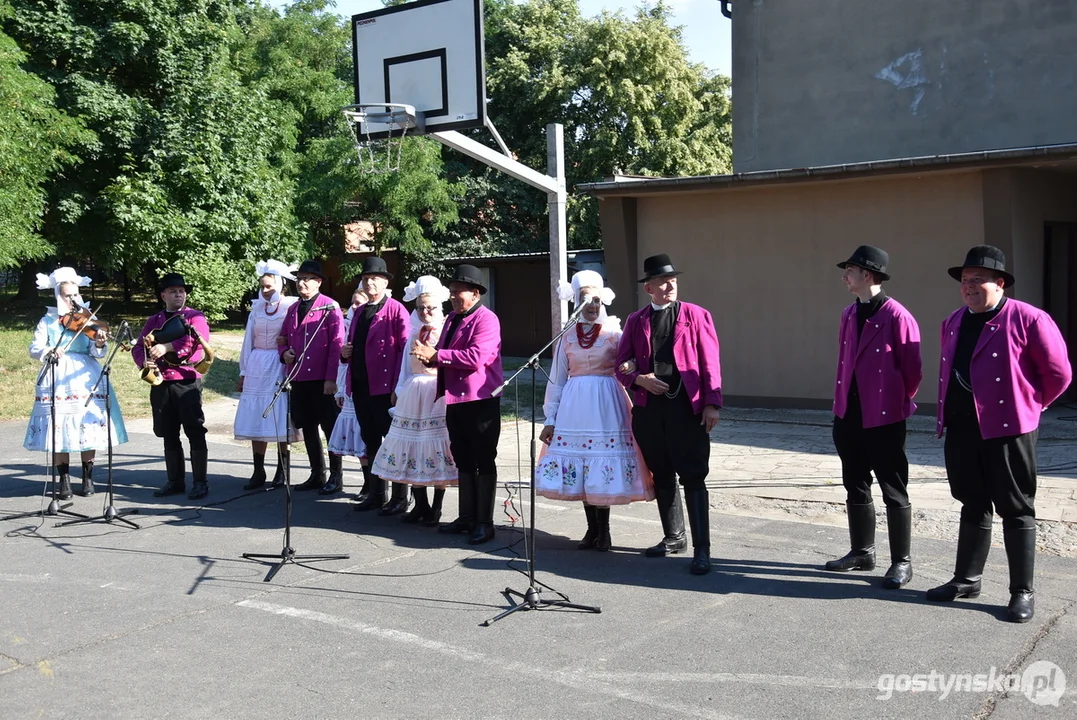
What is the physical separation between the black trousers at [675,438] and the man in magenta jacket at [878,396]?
2.85 feet

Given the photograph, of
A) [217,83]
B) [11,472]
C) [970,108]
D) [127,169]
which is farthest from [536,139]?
[11,472]

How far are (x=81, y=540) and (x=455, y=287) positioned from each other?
334 cm

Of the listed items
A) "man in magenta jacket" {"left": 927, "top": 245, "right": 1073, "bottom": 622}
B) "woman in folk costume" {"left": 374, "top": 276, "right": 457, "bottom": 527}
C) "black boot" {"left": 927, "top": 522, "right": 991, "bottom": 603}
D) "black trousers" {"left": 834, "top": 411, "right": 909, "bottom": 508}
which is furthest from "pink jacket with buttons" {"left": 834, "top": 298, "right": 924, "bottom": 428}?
Answer: "woman in folk costume" {"left": 374, "top": 276, "right": 457, "bottom": 527}

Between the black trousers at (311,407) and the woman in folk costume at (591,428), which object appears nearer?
the woman in folk costume at (591,428)

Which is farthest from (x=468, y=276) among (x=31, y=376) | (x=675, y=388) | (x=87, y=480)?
(x=31, y=376)

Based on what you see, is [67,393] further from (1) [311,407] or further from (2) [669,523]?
(2) [669,523]

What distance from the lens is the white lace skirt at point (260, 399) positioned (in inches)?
369

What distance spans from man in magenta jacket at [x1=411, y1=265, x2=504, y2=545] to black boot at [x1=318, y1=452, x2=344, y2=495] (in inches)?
82.1

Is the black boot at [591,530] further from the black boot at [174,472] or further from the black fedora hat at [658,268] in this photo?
the black boot at [174,472]

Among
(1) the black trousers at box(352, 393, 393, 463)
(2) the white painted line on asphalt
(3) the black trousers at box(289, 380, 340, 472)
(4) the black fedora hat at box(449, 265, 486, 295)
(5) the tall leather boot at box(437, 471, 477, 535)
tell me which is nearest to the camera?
(2) the white painted line on asphalt

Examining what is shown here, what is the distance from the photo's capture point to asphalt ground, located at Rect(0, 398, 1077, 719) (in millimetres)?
4352

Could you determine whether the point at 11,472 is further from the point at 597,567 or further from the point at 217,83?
Result: the point at 217,83

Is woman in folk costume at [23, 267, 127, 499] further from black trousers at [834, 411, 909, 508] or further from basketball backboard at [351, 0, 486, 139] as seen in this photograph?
black trousers at [834, 411, 909, 508]

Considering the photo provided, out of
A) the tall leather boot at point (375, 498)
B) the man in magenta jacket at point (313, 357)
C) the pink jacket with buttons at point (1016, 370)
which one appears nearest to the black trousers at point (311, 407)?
the man in magenta jacket at point (313, 357)
